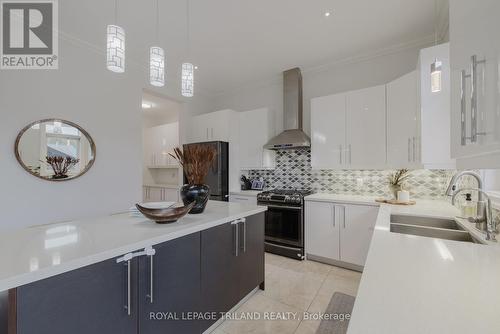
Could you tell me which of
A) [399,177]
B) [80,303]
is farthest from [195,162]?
[399,177]

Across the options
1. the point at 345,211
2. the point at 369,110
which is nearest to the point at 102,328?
the point at 345,211

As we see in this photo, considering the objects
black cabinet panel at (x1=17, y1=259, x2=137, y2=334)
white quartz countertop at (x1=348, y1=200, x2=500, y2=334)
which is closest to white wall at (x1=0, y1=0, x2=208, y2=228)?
black cabinet panel at (x1=17, y1=259, x2=137, y2=334)

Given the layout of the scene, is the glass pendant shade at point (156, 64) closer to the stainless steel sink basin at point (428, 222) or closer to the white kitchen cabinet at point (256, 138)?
the white kitchen cabinet at point (256, 138)

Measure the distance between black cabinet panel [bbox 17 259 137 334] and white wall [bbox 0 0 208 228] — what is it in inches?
80.2

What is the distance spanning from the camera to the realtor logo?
2068 mm

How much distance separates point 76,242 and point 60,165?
77.6 inches

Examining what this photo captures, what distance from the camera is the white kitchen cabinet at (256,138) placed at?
3.63 m

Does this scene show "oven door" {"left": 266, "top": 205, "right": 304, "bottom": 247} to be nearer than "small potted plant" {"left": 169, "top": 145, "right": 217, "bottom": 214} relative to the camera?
No

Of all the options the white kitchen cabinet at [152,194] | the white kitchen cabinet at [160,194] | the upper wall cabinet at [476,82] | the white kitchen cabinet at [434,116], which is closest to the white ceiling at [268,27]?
the white kitchen cabinet at [434,116]

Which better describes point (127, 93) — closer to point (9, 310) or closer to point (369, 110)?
point (9, 310)

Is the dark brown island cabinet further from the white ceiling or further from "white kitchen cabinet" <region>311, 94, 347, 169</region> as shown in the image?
the white ceiling

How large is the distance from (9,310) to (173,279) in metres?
0.69

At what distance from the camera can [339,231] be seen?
2.72m

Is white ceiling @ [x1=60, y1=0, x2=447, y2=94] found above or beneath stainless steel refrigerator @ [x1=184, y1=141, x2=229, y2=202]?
above
